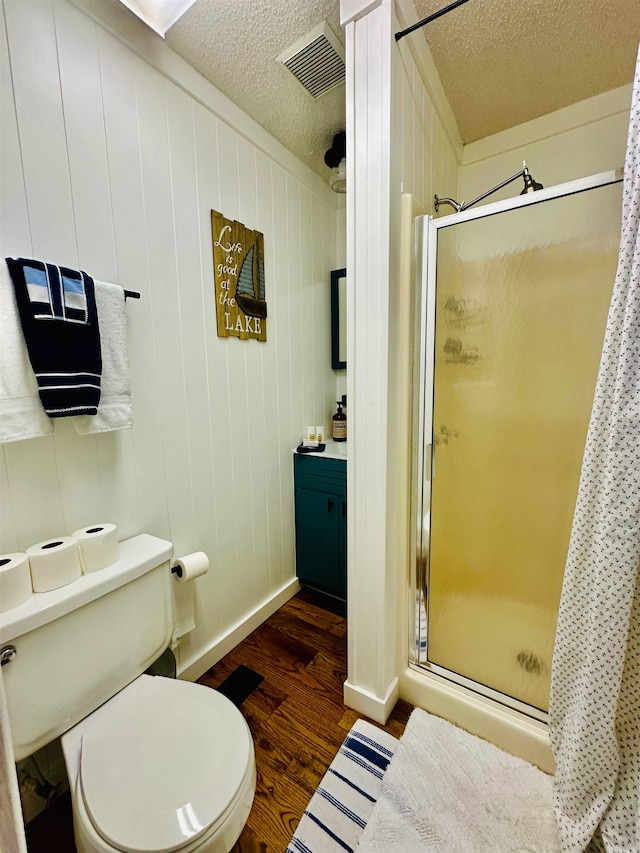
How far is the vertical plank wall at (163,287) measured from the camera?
932 millimetres

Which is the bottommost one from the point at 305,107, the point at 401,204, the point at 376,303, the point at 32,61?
the point at 376,303

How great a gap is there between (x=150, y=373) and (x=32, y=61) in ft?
2.77

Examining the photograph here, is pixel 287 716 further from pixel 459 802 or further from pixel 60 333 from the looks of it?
pixel 60 333

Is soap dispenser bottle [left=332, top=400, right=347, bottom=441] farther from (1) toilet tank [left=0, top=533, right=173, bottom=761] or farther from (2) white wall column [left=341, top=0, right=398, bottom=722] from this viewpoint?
(1) toilet tank [left=0, top=533, right=173, bottom=761]

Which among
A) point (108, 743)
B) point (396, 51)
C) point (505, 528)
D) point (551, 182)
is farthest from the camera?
point (551, 182)

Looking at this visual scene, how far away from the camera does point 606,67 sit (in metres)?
1.43

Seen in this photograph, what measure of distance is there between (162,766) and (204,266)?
1523 millimetres

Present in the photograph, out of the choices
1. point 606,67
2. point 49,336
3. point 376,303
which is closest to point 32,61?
point 49,336

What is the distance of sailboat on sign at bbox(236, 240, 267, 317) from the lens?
1.54 meters

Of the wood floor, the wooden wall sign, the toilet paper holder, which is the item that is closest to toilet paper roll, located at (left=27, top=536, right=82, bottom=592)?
the toilet paper holder

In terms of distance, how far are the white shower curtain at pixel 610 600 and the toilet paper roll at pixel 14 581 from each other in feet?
4.52

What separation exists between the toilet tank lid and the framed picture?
1441mm

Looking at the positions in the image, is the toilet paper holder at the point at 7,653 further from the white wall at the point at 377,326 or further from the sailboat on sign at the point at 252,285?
the sailboat on sign at the point at 252,285

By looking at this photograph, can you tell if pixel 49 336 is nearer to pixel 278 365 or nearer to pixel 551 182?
pixel 278 365
